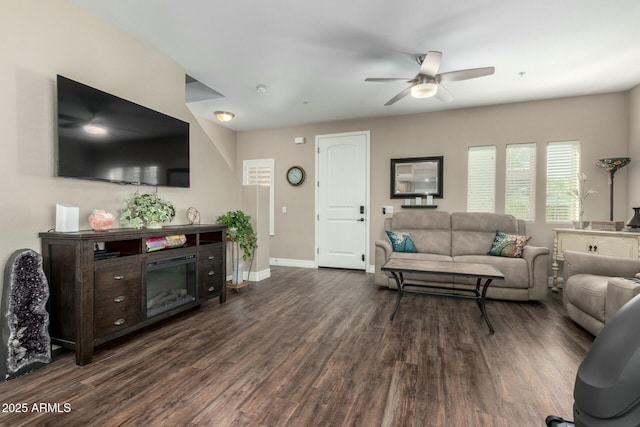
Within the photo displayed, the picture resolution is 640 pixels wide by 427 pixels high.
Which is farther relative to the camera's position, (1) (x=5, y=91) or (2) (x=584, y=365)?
(1) (x=5, y=91)

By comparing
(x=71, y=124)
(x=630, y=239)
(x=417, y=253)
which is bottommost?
(x=417, y=253)

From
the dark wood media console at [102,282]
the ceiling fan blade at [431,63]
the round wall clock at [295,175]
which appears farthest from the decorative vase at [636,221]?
the dark wood media console at [102,282]

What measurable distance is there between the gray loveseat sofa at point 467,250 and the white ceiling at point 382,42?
5.88ft

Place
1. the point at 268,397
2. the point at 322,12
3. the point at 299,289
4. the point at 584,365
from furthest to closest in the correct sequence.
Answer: the point at 299,289
the point at 322,12
the point at 268,397
the point at 584,365

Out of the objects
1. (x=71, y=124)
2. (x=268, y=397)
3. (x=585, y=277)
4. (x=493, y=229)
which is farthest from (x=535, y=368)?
(x=71, y=124)

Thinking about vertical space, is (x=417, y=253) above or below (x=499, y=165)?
below

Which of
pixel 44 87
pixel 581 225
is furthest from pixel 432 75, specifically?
pixel 44 87

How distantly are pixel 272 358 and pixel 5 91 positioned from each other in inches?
102

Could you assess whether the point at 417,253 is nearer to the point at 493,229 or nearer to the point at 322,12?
the point at 493,229

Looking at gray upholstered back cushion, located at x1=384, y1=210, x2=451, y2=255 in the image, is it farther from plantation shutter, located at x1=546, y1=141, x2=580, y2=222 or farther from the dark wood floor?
plantation shutter, located at x1=546, y1=141, x2=580, y2=222

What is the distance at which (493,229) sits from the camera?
423 cm

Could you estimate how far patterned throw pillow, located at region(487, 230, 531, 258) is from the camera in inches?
147

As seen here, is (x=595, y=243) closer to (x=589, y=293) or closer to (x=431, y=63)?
(x=589, y=293)

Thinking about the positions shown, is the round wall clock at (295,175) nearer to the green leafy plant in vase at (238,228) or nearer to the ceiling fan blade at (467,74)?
the green leafy plant in vase at (238,228)
